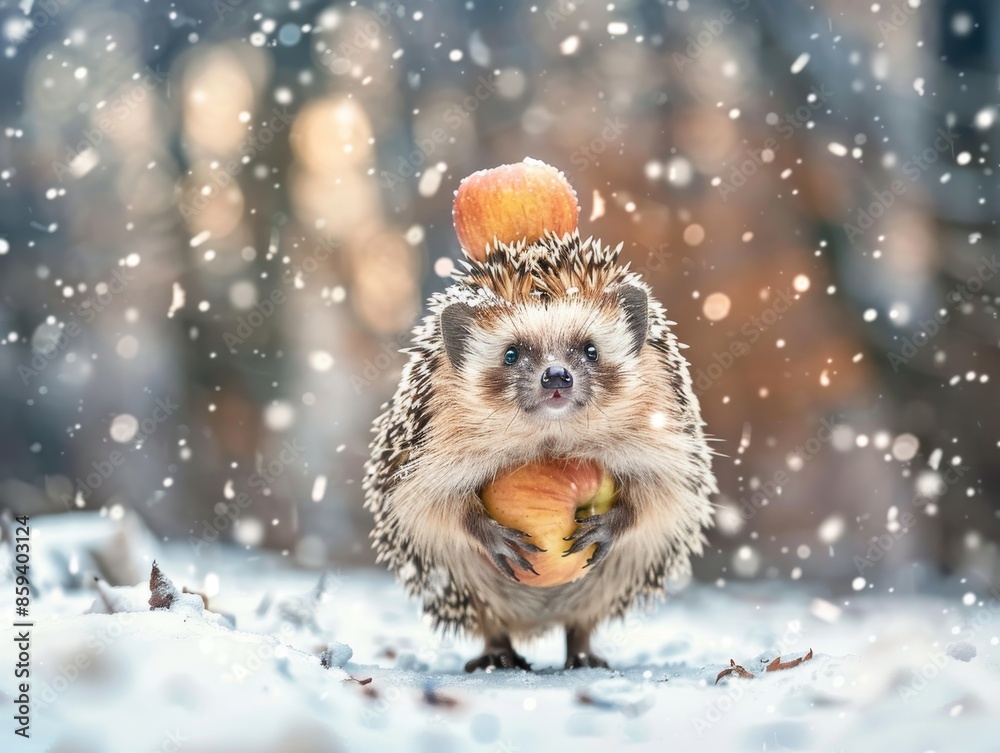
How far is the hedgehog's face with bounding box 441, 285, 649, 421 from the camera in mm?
1290

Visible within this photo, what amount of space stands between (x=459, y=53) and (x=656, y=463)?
1.35m

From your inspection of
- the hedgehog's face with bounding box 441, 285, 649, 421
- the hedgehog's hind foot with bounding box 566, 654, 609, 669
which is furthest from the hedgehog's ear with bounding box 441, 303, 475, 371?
the hedgehog's hind foot with bounding box 566, 654, 609, 669

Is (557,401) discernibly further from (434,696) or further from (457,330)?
(434,696)

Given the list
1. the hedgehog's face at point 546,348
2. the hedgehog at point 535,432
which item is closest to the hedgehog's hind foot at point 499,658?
the hedgehog at point 535,432

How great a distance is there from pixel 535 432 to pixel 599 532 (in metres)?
0.19

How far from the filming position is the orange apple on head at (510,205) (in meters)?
1.35

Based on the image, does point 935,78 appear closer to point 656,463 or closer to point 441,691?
point 656,463

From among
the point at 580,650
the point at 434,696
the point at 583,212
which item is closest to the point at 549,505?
the point at 434,696

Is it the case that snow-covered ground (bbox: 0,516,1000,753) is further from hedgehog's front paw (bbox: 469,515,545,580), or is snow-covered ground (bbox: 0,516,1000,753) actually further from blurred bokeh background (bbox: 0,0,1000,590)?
blurred bokeh background (bbox: 0,0,1000,590)

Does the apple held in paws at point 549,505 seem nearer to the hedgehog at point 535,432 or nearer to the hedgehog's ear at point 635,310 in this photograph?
the hedgehog at point 535,432

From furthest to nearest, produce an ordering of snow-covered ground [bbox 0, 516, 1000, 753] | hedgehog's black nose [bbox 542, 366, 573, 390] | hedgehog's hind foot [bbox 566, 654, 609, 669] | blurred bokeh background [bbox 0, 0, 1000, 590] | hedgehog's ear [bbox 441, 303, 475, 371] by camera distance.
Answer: blurred bokeh background [bbox 0, 0, 1000, 590], hedgehog's hind foot [bbox 566, 654, 609, 669], hedgehog's ear [bbox 441, 303, 475, 371], hedgehog's black nose [bbox 542, 366, 573, 390], snow-covered ground [bbox 0, 516, 1000, 753]

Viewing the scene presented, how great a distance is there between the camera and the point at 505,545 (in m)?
1.33

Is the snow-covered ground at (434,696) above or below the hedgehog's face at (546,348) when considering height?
below

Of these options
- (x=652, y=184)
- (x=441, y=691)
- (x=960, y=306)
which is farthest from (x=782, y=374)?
(x=441, y=691)
